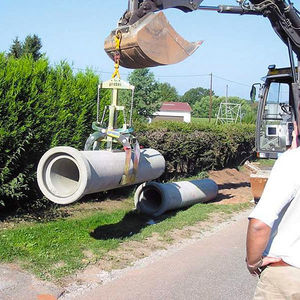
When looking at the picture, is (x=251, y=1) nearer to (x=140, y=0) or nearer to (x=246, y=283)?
(x=140, y=0)

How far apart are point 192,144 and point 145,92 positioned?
45.0 meters

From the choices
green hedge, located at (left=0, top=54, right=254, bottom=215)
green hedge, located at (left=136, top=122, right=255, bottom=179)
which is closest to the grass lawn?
green hedge, located at (left=0, top=54, right=254, bottom=215)

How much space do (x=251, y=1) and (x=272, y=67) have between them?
1733mm

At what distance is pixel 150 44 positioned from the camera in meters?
6.20

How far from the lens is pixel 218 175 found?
16.0 m

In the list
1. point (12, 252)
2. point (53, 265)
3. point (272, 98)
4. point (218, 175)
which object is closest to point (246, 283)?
point (53, 265)

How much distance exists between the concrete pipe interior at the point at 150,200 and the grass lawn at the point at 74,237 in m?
0.24

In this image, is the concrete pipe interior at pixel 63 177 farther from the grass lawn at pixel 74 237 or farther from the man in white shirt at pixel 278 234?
the man in white shirt at pixel 278 234

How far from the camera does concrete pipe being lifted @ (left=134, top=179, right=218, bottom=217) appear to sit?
9.14m

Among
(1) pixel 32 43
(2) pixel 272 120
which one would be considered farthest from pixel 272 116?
(1) pixel 32 43

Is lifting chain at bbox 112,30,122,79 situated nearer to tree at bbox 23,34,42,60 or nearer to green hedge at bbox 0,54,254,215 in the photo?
green hedge at bbox 0,54,254,215

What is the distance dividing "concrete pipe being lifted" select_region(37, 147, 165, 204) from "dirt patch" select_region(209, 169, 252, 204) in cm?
542

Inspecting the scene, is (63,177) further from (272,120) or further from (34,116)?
(272,120)

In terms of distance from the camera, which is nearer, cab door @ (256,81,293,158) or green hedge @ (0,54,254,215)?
green hedge @ (0,54,254,215)
